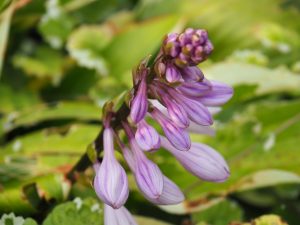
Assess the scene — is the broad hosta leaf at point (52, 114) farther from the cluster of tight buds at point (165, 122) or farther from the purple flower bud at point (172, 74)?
the purple flower bud at point (172, 74)

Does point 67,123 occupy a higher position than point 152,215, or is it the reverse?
point 67,123

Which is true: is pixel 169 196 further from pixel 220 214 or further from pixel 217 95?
pixel 220 214

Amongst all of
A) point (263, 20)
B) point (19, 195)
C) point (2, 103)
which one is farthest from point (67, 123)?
point (263, 20)

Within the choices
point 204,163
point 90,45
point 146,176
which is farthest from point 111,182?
point 90,45

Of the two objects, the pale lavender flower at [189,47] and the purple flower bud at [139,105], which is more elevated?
the pale lavender flower at [189,47]

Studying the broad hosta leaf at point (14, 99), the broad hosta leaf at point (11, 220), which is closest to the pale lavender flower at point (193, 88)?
the broad hosta leaf at point (11, 220)

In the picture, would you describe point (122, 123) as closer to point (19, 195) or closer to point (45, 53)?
point (19, 195)

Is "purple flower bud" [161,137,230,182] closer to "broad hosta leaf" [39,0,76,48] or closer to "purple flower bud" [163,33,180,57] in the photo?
"purple flower bud" [163,33,180,57]
